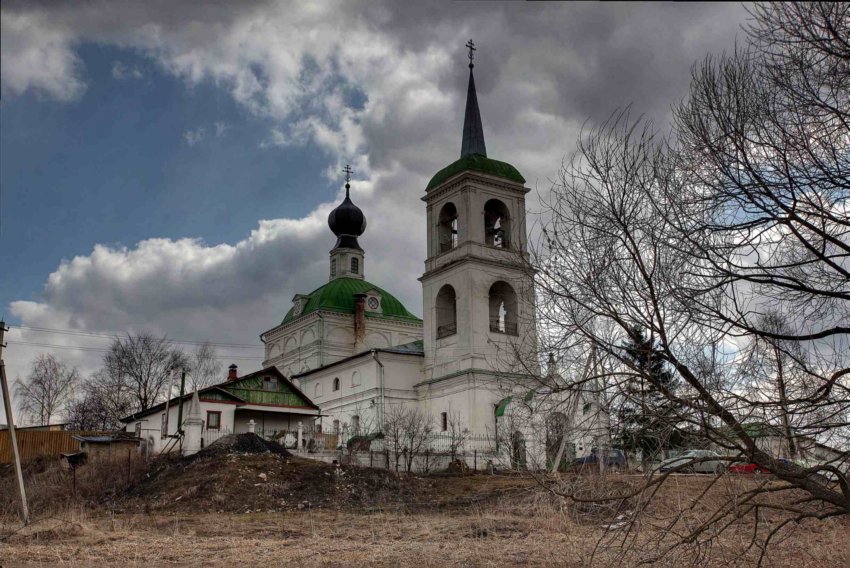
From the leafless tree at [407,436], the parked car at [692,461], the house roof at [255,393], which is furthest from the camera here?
the house roof at [255,393]

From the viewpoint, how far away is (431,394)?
42.5m

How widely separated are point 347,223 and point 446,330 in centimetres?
2088

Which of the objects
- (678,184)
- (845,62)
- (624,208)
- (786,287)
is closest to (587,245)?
(624,208)

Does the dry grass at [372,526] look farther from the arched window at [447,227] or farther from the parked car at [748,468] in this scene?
the arched window at [447,227]

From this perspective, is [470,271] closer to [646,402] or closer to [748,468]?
[748,468]

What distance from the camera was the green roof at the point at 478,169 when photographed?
43125 mm

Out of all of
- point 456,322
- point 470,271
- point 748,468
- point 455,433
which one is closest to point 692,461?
point 748,468

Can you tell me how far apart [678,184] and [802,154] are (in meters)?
1.26

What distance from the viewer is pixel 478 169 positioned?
4303 centimetres

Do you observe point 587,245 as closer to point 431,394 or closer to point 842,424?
point 842,424

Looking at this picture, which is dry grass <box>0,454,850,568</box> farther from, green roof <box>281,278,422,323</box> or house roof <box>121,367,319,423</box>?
green roof <box>281,278,422,323</box>

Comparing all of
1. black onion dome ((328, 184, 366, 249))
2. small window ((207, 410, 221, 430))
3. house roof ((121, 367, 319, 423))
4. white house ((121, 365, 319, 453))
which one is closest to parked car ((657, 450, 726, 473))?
white house ((121, 365, 319, 453))

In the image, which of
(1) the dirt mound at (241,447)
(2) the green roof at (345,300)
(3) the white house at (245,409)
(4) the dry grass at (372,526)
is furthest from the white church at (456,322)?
(4) the dry grass at (372,526)

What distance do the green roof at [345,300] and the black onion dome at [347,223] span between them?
4131mm
